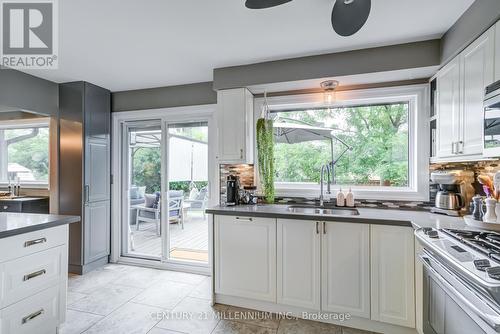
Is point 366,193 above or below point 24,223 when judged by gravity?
above

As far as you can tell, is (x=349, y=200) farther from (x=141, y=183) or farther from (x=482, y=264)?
(x=141, y=183)

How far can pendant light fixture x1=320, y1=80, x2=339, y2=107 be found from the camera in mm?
2709

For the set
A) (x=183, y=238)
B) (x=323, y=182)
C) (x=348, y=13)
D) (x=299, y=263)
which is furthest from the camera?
(x=183, y=238)

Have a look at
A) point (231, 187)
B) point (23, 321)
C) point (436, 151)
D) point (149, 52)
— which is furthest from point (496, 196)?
point (23, 321)

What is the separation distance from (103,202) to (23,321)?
2041 mm

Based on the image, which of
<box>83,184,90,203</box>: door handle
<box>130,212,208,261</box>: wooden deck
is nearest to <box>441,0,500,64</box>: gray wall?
<box>130,212,208,261</box>: wooden deck

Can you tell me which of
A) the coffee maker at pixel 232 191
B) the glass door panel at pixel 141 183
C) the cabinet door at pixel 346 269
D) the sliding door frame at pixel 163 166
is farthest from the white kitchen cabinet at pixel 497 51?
the glass door panel at pixel 141 183

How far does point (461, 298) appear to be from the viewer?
1.28 m

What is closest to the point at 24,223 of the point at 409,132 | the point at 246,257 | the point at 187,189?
the point at 246,257

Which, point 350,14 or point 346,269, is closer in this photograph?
point 350,14

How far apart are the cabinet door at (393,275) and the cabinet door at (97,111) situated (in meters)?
3.50

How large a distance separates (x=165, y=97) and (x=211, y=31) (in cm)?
165

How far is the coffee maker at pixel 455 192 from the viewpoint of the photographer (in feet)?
7.25

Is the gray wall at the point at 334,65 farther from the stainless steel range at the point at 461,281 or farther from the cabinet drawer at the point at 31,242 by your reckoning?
the cabinet drawer at the point at 31,242
